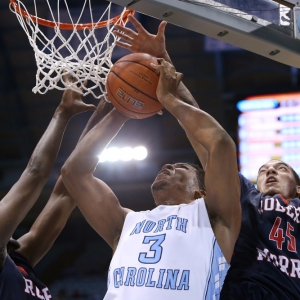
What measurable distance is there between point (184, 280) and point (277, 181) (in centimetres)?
98

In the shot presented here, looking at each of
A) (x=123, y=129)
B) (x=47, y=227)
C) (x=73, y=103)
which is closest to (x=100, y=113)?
(x=73, y=103)

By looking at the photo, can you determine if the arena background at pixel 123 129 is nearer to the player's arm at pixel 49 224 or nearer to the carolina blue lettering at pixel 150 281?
the player's arm at pixel 49 224

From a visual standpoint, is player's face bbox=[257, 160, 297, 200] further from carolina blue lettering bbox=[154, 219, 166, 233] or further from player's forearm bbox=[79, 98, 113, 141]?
player's forearm bbox=[79, 98, 113, 141]

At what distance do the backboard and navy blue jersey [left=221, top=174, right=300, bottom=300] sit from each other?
29.0 inches

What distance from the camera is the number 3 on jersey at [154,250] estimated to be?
230 centimetres

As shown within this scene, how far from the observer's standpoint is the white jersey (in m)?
2.22

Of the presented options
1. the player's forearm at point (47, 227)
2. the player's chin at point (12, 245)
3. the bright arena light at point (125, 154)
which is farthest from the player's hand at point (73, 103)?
the bright arena light at point (125, 154)

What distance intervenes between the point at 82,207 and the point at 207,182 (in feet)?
2.11

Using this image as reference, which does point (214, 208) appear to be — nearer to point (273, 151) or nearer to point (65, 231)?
point (273, 151)

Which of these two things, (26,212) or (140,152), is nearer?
(26,212)

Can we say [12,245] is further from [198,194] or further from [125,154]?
[125,154]

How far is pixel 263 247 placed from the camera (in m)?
2.55

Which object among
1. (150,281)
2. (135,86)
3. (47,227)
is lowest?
(150,281)

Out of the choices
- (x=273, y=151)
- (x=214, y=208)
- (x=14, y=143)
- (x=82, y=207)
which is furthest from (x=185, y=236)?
(x=14, y=143)
